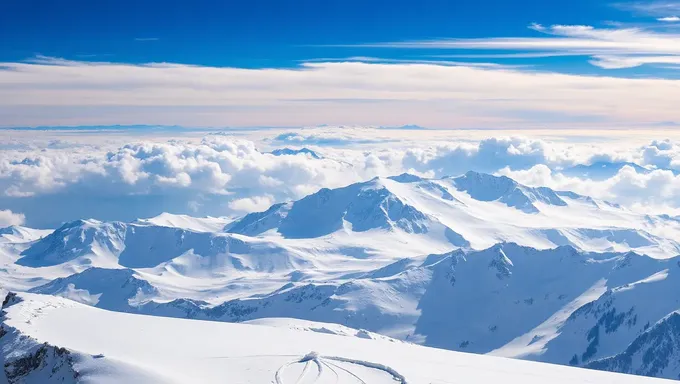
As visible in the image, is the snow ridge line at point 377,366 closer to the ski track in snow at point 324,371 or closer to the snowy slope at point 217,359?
the ski track in snow at point 324,371

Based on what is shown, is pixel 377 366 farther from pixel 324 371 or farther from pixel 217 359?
pixel 217 359

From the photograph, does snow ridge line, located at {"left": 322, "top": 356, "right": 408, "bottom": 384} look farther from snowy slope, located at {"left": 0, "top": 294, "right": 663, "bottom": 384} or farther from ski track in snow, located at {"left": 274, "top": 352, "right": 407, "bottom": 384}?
snowy slope, located at {"left": 0, "top": 294, "right": 663, "bottom": 384}

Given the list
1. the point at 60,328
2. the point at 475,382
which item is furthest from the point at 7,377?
the point at 475,382

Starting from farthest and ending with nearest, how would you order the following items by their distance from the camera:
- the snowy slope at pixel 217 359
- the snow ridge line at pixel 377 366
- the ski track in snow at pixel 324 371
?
the snowy slope at pixel 217 359 < the snow ridge line at pixel 377 366 < the ski track in snow at pixel 324 371

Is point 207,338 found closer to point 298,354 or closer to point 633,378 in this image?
point 298,354

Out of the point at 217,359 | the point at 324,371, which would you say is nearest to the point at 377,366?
the point at 324,371

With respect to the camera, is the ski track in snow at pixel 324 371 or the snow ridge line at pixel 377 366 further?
the snow ridge line at pixel 377 366

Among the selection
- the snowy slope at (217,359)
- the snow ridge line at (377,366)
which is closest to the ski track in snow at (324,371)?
the snow ridge line at (377,366)
